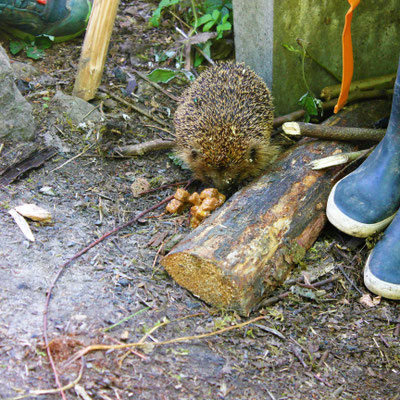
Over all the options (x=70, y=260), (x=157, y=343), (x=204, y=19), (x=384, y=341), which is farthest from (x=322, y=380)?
(x=204, y=19)

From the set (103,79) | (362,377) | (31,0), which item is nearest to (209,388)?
(362,377)

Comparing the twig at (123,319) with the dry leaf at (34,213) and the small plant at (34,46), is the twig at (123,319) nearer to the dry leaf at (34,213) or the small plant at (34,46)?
the dry leaf at (34,213)

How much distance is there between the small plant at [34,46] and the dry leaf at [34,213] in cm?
253

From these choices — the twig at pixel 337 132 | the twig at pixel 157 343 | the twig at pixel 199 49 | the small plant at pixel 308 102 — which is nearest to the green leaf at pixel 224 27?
the twig at pixel 199 49

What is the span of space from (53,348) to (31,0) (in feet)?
13.2

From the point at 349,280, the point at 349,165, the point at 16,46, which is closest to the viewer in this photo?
the point at 349,280

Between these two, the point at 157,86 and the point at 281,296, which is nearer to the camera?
the point at 281,296

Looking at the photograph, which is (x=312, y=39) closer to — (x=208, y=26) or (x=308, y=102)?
Result: (x=308, y=102)

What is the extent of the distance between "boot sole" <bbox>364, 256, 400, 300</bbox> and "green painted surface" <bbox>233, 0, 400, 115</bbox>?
8.28 feet

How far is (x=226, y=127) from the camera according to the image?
4.38 m

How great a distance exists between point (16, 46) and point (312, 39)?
3406 millimetres

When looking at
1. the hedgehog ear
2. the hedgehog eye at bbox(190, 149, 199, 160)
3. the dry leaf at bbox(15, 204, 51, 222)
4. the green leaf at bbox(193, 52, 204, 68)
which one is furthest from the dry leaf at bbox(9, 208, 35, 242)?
the green leaf at bbox(193, 52, 204, 68)

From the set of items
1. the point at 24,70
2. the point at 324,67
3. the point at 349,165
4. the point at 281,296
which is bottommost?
the point at 281,296

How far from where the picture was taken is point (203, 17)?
5816mm
